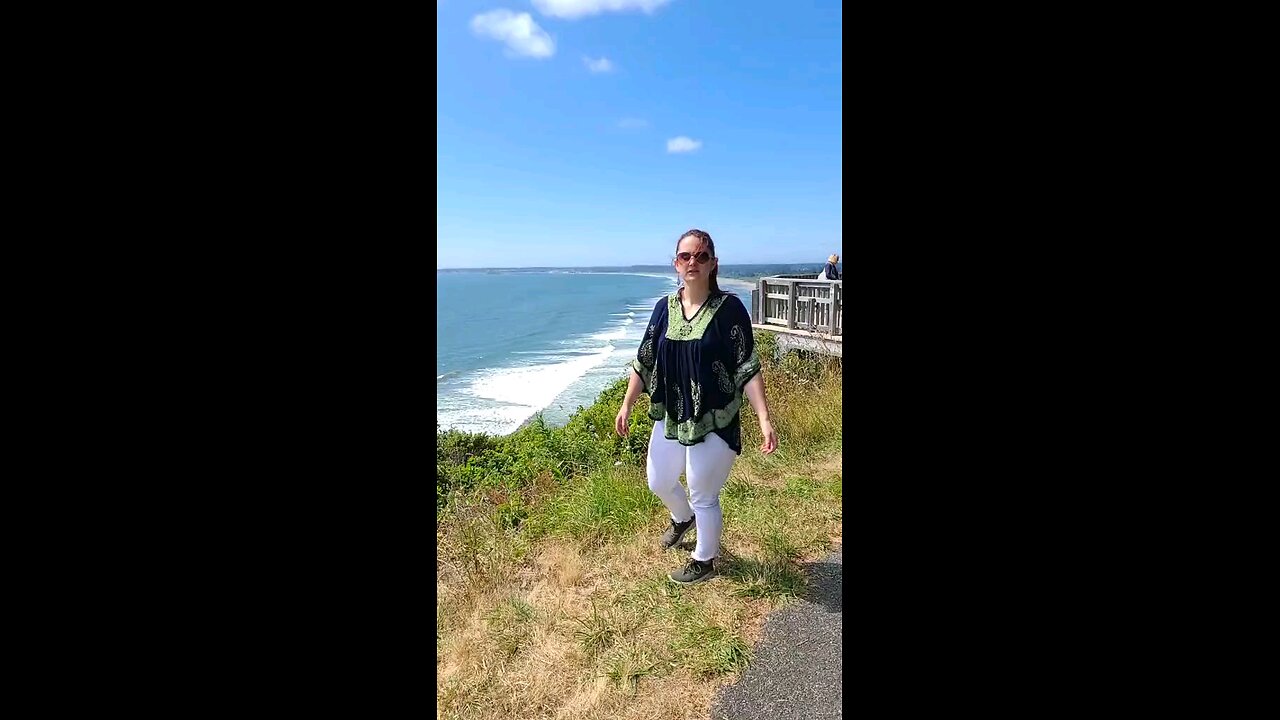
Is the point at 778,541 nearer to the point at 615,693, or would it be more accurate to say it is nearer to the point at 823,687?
the point at 823,687

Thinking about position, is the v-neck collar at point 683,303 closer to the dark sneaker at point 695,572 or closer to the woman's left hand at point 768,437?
the woman's left hand at point 768,437

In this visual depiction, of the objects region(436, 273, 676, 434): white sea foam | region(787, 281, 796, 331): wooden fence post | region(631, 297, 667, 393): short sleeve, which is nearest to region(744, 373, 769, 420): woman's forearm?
region(631, 297, 667, 393): short sleeve

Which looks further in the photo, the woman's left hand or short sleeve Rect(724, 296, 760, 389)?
short sleeve Rect(724, 296, 760, 389)

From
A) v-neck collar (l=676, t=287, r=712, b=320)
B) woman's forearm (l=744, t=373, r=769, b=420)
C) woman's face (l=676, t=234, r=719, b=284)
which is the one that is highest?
woman's face (l=676, t=234, r=719, b=284)

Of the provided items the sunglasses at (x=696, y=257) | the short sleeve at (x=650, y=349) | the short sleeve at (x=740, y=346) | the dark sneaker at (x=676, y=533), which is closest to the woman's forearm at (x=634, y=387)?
the short sleeve at (x=650, y=349)

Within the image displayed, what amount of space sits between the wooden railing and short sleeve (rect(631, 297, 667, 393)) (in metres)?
8.05

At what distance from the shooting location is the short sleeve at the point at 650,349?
10.3 feet

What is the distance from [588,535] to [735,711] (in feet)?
5.92

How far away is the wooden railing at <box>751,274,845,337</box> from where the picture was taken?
11383 mm

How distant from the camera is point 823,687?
2275 mm

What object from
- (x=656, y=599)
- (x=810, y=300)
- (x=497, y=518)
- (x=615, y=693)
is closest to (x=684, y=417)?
(x=656, y=599)

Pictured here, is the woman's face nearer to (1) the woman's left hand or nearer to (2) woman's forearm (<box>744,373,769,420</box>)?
(2) woman's forearm (<box>744,373,769,420</box>)

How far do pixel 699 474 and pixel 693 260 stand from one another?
1035 millimetres

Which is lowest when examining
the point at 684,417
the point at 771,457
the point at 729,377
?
the point at 771,457
